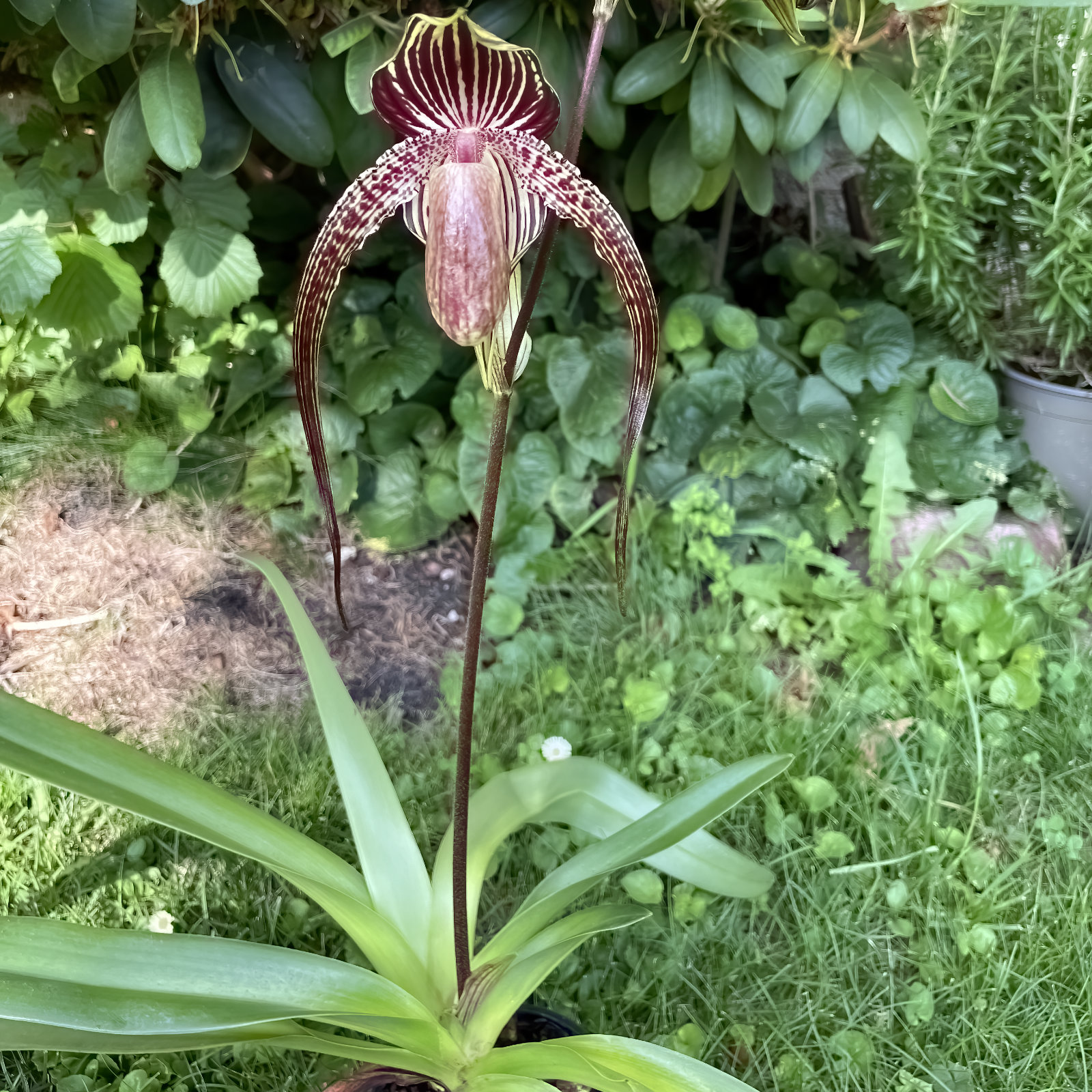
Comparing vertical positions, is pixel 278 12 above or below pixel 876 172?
above

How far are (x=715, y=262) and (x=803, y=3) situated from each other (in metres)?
1.41

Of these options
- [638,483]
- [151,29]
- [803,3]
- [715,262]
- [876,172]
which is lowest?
[638,483]

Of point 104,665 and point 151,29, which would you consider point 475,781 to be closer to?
point 104,665

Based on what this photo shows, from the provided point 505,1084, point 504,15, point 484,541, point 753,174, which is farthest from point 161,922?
point 753,174

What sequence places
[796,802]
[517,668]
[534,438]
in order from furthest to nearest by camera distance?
[534,438] < [517,668] < [796,802]

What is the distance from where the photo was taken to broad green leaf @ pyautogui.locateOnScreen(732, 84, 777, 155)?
150 cm

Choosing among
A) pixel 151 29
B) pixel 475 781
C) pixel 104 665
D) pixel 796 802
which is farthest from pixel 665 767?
pixel 151 29

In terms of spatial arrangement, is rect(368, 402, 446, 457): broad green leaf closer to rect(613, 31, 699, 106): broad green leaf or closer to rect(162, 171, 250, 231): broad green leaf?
rect(162, 171, 250, 231): broad green leaf

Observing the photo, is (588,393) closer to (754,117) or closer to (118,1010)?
(754,117)

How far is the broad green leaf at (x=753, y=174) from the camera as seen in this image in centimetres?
164

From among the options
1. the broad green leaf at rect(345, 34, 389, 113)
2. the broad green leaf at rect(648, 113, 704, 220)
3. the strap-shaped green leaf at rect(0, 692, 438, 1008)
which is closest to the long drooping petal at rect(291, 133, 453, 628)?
the strap-shaped green leaf at rect(0, 692, 438, 1008)

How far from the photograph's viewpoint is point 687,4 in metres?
1.49

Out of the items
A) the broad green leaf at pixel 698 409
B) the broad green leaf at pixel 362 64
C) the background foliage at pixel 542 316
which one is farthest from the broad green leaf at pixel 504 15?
the broad green leaf at pixel 698 409

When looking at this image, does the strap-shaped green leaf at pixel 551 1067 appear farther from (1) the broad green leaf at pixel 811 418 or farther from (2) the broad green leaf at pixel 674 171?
(2) the broad green leaf at pixel 674 171
